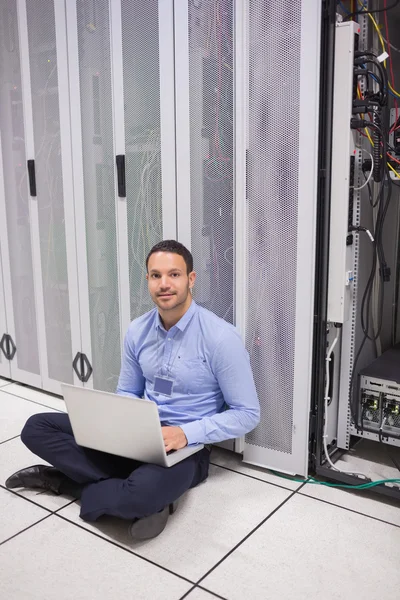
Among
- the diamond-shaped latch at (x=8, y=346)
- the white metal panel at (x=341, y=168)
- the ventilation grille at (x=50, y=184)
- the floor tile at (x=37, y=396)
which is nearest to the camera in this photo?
the white metal panel at (x=341, y=168)

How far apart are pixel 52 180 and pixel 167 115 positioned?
2.89 feet

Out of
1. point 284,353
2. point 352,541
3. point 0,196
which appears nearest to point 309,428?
point 284,353

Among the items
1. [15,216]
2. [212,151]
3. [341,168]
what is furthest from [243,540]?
[15,216]

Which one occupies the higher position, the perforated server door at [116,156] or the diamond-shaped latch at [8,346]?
the perforated server door at [116,156]

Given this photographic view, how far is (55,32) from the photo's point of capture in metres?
2.81

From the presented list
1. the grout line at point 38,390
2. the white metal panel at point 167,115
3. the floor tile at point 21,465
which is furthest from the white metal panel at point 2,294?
the white metal panel at point 167,115

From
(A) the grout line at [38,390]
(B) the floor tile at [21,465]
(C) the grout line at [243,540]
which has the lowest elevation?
(B) the floor tile at [21,465]

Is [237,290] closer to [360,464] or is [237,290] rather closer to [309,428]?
[309,428]

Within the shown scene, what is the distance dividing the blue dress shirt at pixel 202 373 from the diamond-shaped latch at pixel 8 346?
1531mm

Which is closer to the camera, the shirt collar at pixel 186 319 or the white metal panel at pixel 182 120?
the shirt collar at pixel 186 319

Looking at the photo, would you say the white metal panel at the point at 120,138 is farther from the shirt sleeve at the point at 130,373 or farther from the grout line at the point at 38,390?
the grout line at the point at 38,390

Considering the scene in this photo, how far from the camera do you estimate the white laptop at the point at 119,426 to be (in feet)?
6.12

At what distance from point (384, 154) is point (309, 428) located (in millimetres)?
1126

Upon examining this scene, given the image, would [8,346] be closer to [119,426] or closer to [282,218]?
[119,426]
